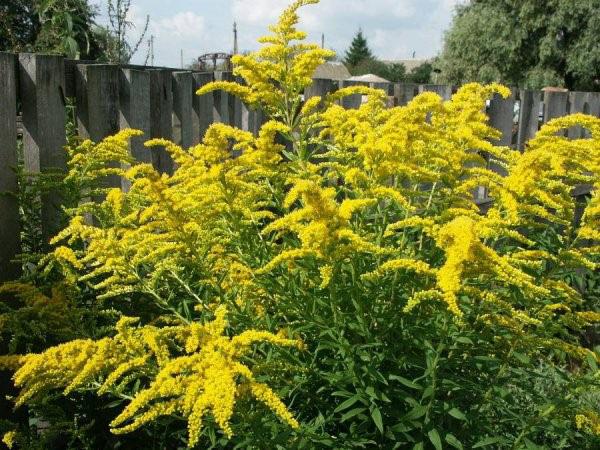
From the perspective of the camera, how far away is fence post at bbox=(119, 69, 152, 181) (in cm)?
396

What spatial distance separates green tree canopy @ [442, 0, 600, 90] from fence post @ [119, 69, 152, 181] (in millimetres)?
36307

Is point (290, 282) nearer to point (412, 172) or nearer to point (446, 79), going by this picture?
point (412, 172)

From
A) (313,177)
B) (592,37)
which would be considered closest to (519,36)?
(592,37)

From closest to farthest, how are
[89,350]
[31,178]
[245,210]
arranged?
1. [89,350]
2. [245,210]
3. [31,178]

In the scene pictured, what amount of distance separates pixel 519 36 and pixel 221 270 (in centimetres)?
3833

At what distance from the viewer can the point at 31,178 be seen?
11.3 feet

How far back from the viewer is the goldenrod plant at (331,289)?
230 cm

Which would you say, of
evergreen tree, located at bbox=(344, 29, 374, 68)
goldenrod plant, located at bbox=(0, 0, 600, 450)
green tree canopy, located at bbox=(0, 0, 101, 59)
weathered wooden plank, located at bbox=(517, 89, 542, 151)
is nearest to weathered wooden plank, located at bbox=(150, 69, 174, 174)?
goldenrod plant, located at bbox=(0, 0, 600, 450)

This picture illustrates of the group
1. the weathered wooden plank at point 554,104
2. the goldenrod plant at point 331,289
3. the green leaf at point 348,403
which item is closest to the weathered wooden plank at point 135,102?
the goldenrod plant at point 331,289

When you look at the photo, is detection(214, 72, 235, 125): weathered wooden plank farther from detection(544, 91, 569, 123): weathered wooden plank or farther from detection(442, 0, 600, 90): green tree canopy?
detection(442, 0, 600, 90): green tree canopy

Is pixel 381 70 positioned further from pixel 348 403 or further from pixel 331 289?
pixel 348 403

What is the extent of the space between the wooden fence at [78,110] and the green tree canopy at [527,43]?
3554 centimetres

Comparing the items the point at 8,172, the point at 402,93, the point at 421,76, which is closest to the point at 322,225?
the point at 8,172

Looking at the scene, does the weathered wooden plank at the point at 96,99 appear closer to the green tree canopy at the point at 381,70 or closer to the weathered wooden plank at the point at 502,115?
the weathered wooden plank at the point at 502,115
